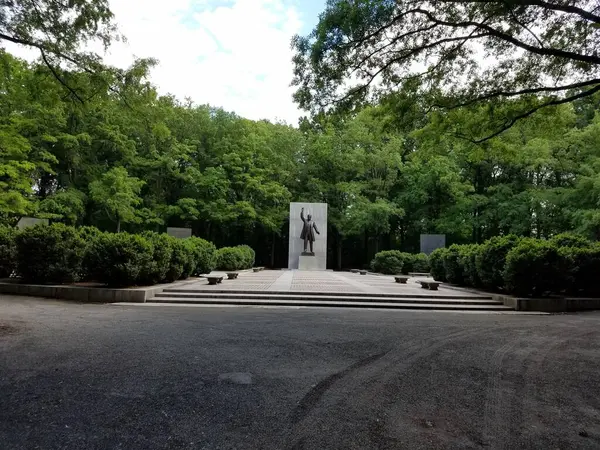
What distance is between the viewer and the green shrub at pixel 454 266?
490 inches

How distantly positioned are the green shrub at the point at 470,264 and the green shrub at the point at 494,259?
44 centimetres

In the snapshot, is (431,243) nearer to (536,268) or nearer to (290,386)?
(536,268)

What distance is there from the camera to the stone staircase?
355 inches

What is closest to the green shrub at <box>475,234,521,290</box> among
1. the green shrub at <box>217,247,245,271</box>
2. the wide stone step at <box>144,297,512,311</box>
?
the wide stone step at <box>144,297,512,311</box>

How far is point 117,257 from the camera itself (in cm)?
898

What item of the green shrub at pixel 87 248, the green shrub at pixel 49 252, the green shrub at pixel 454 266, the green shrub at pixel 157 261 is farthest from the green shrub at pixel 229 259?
the green shrub at pixel 454 266

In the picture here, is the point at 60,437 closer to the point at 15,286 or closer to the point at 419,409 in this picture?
the point at 419,409

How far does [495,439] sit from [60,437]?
2620mm

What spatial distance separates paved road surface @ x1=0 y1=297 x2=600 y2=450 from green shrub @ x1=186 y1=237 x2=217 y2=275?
705cm

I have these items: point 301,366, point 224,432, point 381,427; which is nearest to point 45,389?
point 224,432

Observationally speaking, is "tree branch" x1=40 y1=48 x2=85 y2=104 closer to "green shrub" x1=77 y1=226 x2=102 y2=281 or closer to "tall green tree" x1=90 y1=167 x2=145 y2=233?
"green shrub" x1=77 y1=226 x2=102 y2=281

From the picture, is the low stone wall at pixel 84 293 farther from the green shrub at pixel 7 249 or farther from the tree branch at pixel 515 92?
the tree branch at pixel 515 92

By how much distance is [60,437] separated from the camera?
2271 mm

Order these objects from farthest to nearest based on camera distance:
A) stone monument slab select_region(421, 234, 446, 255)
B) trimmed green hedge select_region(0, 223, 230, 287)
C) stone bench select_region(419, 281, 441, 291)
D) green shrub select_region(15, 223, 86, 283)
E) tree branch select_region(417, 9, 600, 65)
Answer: stone monument slab select_region(421, 234, 446, 255) < stone bench select_region(419, 281, 441, 291) < green shrub select_region(15, 223, 86, 283) < trimmed green hedge select_region(0, 223, 230, 287) < tree branch select_region(417, 9, 600, 65)
